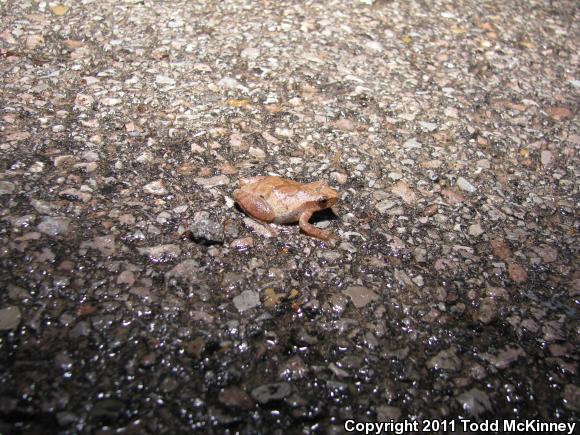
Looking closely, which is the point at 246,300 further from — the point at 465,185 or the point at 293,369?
the point at 465,185

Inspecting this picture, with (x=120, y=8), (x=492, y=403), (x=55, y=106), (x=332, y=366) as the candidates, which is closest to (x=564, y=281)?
(x=492, y=403)

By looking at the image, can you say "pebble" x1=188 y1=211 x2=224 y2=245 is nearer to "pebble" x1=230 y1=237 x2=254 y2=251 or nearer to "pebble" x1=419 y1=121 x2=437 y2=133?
"pebble" x1=230 y1=237 x2=254 y2=251

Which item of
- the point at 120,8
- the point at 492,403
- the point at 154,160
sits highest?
the point at 120,8

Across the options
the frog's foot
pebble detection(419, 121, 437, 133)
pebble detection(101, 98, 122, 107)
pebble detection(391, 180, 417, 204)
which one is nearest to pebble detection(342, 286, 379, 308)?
the frog's foot

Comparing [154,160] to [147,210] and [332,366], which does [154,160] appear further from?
[332,366]

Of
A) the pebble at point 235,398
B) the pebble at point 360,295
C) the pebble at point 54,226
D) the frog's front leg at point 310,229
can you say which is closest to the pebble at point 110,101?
the pebble at point 54,226

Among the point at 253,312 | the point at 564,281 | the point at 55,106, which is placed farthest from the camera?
the point at 55,106
